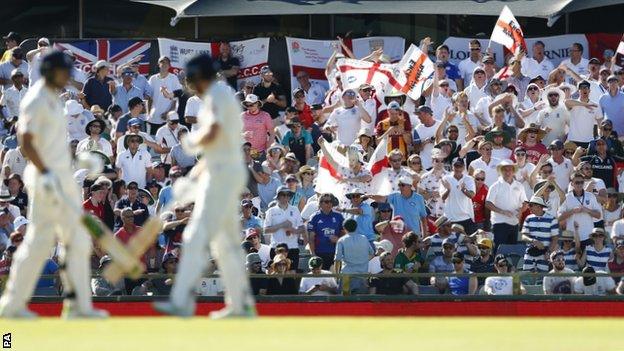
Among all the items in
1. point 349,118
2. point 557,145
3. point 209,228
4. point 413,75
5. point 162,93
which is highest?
point 413,75

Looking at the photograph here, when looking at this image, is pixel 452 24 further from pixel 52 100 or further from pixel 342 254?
pixel 52 100

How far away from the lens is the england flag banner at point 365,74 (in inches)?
977

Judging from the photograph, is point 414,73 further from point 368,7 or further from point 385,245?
point 385,245

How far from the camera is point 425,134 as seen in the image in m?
23.6

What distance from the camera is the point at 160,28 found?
29.7 meters

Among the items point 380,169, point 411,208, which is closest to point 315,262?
point 411,208

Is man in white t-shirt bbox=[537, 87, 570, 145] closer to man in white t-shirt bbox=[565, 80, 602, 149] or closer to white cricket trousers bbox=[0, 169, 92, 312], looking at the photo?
man in white t-shirt bbox=[565, 80, 602, 149]

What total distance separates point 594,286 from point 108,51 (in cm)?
1049

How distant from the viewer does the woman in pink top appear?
24219 mm

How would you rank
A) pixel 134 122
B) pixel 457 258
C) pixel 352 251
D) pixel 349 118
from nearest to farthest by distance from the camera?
pixel 457 258 → pixel 352 251 → pixel 134 122 → pixel 349 118

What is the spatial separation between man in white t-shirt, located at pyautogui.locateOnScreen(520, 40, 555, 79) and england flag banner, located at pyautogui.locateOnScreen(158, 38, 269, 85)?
171 inches

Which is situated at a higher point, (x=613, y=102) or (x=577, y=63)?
(x=577, y=63)
